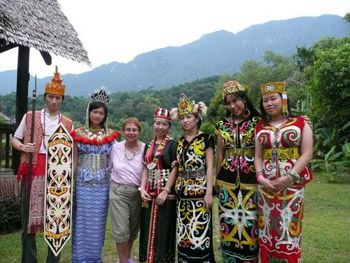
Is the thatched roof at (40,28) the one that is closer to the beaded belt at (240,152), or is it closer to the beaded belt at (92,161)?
the beaded belt at (92,161)

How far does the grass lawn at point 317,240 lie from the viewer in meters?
4.91

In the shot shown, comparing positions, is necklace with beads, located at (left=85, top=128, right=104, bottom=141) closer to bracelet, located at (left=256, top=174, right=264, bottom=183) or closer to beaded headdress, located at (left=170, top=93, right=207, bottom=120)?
beaded headdress, located at (left=170, top=93, right=207, bottom=120)

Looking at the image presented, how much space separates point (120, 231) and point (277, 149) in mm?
1843

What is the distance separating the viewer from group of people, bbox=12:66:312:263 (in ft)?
10.4

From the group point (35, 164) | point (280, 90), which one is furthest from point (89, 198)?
point (280, 90)

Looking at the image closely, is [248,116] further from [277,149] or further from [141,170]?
[141,170]

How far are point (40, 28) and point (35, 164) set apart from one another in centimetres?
354

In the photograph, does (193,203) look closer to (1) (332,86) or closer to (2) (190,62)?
(1) (332,86)

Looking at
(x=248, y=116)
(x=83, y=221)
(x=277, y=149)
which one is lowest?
(x=83, y=221)

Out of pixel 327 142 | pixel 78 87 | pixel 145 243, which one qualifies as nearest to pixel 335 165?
pixel 327 142

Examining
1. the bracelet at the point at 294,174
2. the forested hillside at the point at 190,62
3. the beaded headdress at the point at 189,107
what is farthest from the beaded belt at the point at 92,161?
the forested hillside at the point at 190,62

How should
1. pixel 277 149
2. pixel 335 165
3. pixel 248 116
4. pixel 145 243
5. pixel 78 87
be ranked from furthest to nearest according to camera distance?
pixel 78 87 → pixel 335 165 → pixel 145 243 → pixel 248 116 → pixel 277 149

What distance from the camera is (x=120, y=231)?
12.8 ft

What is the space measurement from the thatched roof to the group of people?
242 centimetres
